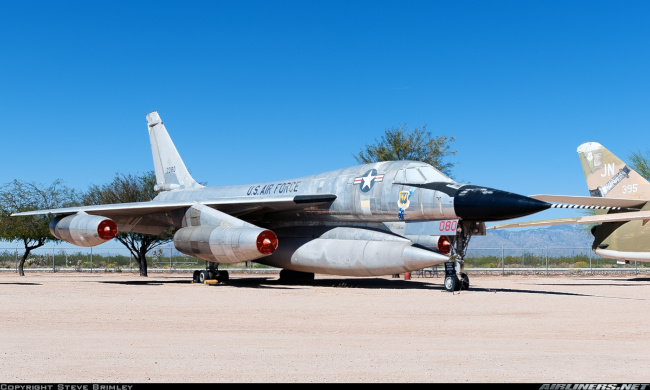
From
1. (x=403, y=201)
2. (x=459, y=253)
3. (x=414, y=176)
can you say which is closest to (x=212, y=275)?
(x=403, y=201)

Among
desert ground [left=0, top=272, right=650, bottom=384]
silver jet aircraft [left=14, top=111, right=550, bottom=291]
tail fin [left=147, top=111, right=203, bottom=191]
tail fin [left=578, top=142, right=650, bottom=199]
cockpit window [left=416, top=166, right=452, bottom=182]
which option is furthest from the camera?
tail fin [left=147, top=111, right=203, bottom=191]

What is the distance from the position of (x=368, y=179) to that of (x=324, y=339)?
481 inches

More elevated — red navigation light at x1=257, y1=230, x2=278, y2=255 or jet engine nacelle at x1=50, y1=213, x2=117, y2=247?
jet engine nacelle at x1=50, y1=213, x2=117, y2=247

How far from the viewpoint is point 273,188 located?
2517cm

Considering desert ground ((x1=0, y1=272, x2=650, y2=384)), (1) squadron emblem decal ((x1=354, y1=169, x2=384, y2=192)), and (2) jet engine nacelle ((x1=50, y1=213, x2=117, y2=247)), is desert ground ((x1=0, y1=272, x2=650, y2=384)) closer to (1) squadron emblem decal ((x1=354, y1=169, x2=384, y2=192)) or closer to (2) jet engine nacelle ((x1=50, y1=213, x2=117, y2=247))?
(1) squadron emblem decal ((x1=354, y1=169, x2=384, y2=192))

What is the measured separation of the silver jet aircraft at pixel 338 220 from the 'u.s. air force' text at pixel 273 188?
5cm

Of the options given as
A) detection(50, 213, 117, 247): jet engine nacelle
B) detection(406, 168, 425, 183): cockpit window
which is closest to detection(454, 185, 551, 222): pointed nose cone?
detection(406, 168, 425, 183): cockpit window

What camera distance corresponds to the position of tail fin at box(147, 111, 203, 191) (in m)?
30.1

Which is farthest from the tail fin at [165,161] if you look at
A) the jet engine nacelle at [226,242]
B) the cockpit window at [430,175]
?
the cockpit window at [430,175]

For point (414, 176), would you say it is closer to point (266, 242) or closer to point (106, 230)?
point (266, 242)

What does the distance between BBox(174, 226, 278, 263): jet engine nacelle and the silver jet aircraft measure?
0.10ft

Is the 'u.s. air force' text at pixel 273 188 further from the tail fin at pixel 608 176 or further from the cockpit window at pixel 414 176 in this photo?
the tail fin at pixel 608 176

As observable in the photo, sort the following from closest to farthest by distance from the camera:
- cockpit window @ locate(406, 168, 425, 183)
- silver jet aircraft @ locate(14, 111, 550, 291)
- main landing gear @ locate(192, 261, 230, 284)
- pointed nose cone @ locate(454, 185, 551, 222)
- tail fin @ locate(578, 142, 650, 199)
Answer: pointed nose cone @ locate(454, 185, 551, 222)
silver jet aircraft @ locate(14, 111, 550, 291)
cockpit window @ locate(406, 168, 425, 183)
main landing gear @ locate(192, 261, 230, 284)
tail fin @ locate(578, 142, 650, 199)

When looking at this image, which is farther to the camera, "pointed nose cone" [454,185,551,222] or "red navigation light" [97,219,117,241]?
"red navigation light" [97,219,117,241]
